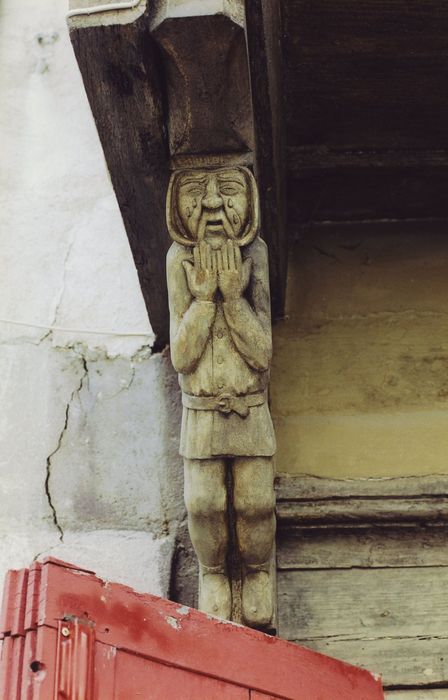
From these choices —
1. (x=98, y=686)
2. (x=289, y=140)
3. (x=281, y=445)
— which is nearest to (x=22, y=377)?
(x=281, y=445)

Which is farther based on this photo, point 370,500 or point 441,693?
point 370,500

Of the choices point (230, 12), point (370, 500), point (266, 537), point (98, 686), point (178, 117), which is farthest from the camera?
point (370, 500)

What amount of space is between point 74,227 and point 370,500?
1.27 metres

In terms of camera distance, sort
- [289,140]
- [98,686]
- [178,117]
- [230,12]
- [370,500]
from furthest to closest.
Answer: [289,140], [370,500], [178,117], [230,12], [98,686]

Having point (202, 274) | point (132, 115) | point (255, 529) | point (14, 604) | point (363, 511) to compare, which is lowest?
point (14, 604)

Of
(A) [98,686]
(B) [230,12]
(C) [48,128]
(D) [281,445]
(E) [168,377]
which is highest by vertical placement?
(C) [48,128]

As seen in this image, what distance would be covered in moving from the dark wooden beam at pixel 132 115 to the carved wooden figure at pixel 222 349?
0.09 metres

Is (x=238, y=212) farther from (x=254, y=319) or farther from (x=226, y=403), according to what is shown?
(x=226, y=403)

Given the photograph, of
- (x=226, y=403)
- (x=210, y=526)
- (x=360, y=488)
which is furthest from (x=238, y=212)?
(x=360, y=488)

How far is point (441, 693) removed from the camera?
2.35 meters

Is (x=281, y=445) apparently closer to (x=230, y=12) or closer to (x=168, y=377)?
(x=168, y=377)

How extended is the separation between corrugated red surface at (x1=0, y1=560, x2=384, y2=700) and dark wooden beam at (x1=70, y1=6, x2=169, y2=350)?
2.79 ft

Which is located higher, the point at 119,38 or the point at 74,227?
the point at 74,227

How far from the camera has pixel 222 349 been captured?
2217 millimetres
